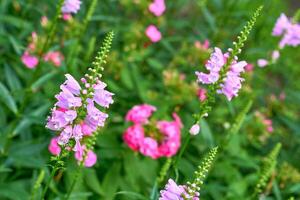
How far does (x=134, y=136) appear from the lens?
435 cm

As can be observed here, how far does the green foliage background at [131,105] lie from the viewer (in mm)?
4371

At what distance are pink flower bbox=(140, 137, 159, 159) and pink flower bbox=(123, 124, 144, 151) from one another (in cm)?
4

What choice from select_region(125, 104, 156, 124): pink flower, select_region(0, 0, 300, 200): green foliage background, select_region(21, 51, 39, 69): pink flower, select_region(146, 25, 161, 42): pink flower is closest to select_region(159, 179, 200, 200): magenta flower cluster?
select_region(0, 0, 300, 200): green foliage background

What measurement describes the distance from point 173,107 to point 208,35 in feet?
4.74

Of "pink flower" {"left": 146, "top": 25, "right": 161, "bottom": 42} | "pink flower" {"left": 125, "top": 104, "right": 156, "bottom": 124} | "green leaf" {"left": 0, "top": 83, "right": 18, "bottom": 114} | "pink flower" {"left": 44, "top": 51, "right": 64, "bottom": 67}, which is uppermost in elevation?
"pink flower" {"left": 146, "top": 25, "right": 161, "bottom": 42}

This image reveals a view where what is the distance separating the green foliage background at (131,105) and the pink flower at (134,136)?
0.85 ft

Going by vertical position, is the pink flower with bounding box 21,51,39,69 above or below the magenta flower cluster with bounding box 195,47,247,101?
above

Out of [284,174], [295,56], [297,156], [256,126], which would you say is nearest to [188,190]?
[284,174]

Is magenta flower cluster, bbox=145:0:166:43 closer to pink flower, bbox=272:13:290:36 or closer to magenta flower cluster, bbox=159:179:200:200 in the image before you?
pink flower, bbox=272:13:290:36

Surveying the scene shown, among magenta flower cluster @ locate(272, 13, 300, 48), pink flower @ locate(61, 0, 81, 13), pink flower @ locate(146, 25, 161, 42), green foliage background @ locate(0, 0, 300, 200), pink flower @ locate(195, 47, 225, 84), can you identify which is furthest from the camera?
pink flower @ locate(146, 25, 161, 42)

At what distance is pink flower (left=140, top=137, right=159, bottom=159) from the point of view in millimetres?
4309

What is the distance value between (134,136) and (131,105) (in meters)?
0.99

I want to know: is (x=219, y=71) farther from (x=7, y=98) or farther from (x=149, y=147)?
(x=7, y=98)

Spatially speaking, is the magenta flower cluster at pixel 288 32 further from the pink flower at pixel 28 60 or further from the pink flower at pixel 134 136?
the pink flower at pixel 28 60
